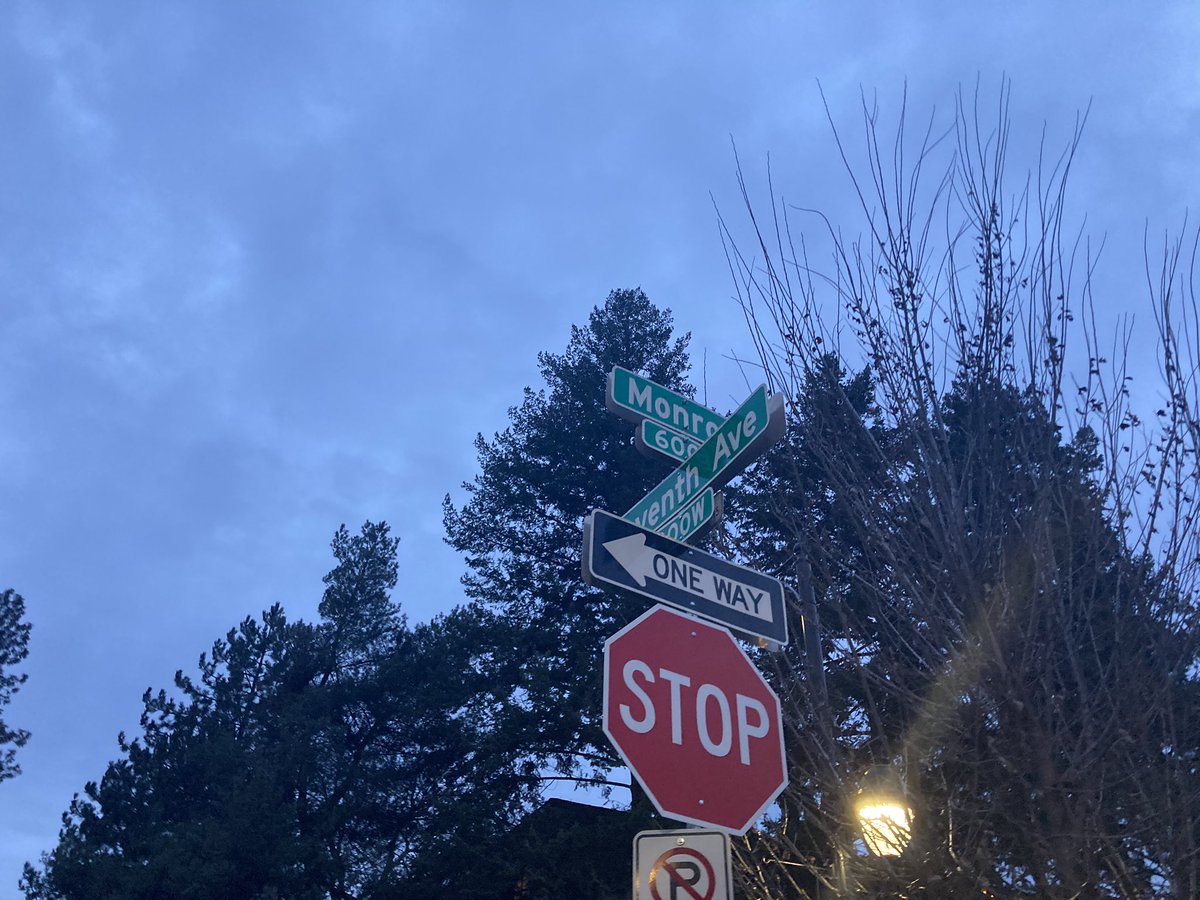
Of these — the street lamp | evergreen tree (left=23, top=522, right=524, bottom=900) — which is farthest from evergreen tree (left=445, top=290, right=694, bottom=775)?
the street lamp

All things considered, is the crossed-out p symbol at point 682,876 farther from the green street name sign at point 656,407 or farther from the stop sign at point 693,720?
the green street name sign at point 656,407

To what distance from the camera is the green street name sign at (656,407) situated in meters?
6.14

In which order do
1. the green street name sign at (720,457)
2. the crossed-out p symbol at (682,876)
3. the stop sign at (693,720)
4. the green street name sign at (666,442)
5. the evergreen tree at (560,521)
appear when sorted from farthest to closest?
the evergreen tree at (560,521) < the green street name sign at (666,442) < the green street name sign at (720,457) < the stop sign at (693,720) < the crossed-out p symbol at (682,876)

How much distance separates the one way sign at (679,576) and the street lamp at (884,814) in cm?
151

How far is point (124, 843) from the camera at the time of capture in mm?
27109

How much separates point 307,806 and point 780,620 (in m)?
24.5

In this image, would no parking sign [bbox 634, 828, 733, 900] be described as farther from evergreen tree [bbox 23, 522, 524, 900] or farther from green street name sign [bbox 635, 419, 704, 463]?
evergreen tree [bbox 23, 522, 524, 900]

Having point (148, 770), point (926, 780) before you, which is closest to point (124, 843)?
point (148, 770)

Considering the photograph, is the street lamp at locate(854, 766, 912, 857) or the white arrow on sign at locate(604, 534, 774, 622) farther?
the street lamp at locate(854, 766, 912, 857)

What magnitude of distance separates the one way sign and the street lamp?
151 cm

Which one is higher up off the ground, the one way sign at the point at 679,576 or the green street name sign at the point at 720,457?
the green street name sign at the point at 720,457

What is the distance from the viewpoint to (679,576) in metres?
5.23

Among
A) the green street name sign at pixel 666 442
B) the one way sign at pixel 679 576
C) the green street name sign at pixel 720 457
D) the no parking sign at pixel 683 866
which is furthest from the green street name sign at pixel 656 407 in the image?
the no parking sign at pixel 683 866

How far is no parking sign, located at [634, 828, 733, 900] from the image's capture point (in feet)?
13.5
